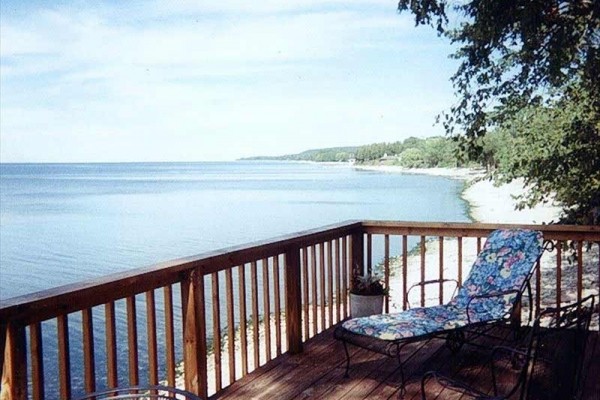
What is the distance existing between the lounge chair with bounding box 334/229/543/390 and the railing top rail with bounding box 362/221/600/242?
0.30 metres

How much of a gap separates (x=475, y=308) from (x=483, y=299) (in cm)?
13

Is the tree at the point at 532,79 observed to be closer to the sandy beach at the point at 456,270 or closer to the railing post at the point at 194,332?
the sandy beach at the point at 456,270

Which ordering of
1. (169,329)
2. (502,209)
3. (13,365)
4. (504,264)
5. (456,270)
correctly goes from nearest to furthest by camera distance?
(13,365), (169,329), (504,264), (456,270), (502,209)

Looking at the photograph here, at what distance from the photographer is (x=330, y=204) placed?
32.8 meters

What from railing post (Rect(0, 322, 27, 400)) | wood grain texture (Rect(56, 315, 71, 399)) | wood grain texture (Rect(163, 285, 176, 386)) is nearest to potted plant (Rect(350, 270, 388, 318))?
wood grain texture (Rect(163, 285, 176, 386))

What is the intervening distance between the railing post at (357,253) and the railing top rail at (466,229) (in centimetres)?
9

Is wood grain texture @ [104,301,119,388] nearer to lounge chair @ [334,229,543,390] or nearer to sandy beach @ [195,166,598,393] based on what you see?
sandy beach @ [195,166,598,393]

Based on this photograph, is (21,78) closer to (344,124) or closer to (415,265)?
(344,124)

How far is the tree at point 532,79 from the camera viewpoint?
5.55 meters

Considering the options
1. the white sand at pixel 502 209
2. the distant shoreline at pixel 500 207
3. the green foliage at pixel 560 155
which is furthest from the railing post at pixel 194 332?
the white sand at pixel 502 209

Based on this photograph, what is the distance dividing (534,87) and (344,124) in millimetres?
44734

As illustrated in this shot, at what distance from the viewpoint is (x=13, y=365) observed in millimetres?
2072

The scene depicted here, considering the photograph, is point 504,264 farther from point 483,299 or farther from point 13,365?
point 13,365

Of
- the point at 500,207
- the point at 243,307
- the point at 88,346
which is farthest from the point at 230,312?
the point at 500,207
